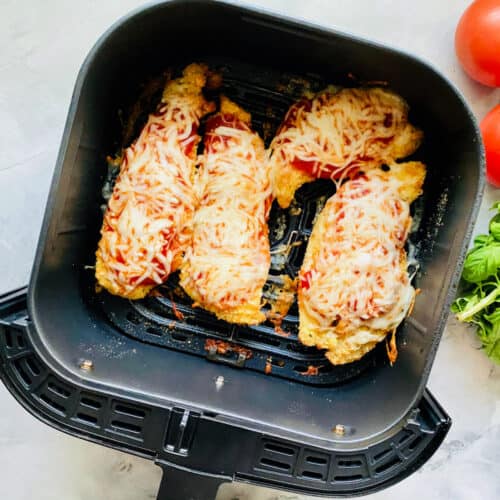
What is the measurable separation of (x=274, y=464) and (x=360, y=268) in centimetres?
44

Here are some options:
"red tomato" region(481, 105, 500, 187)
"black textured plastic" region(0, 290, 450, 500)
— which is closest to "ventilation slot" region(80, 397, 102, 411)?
"black textured plastic" region(0, 290, 450, 500)

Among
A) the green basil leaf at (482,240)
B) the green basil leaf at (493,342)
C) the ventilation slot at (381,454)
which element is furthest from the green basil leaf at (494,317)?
the ventilation slot at (381,454)

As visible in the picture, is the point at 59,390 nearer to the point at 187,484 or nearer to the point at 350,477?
the point at 187,484

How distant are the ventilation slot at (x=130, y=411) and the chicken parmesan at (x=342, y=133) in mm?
577

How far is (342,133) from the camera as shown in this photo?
4.63ft

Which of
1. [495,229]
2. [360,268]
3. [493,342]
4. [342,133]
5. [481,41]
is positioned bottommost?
[493,342]

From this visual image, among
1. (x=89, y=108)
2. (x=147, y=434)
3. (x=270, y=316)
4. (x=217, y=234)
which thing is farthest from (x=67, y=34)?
(x=147, y=434)

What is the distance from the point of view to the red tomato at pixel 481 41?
1396mm

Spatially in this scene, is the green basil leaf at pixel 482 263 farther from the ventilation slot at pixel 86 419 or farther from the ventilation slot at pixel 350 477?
the ventilation slot at pixel 86 419

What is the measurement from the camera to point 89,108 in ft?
4.19

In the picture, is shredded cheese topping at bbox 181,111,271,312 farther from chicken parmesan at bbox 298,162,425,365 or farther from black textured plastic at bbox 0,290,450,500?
black textured plastic at bbox 0,290,450,500

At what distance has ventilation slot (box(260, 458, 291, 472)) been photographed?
1273 millimetres

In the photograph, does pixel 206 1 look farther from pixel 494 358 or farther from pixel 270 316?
pixel 494 358

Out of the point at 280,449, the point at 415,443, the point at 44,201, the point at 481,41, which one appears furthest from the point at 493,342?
the point at 44,201
